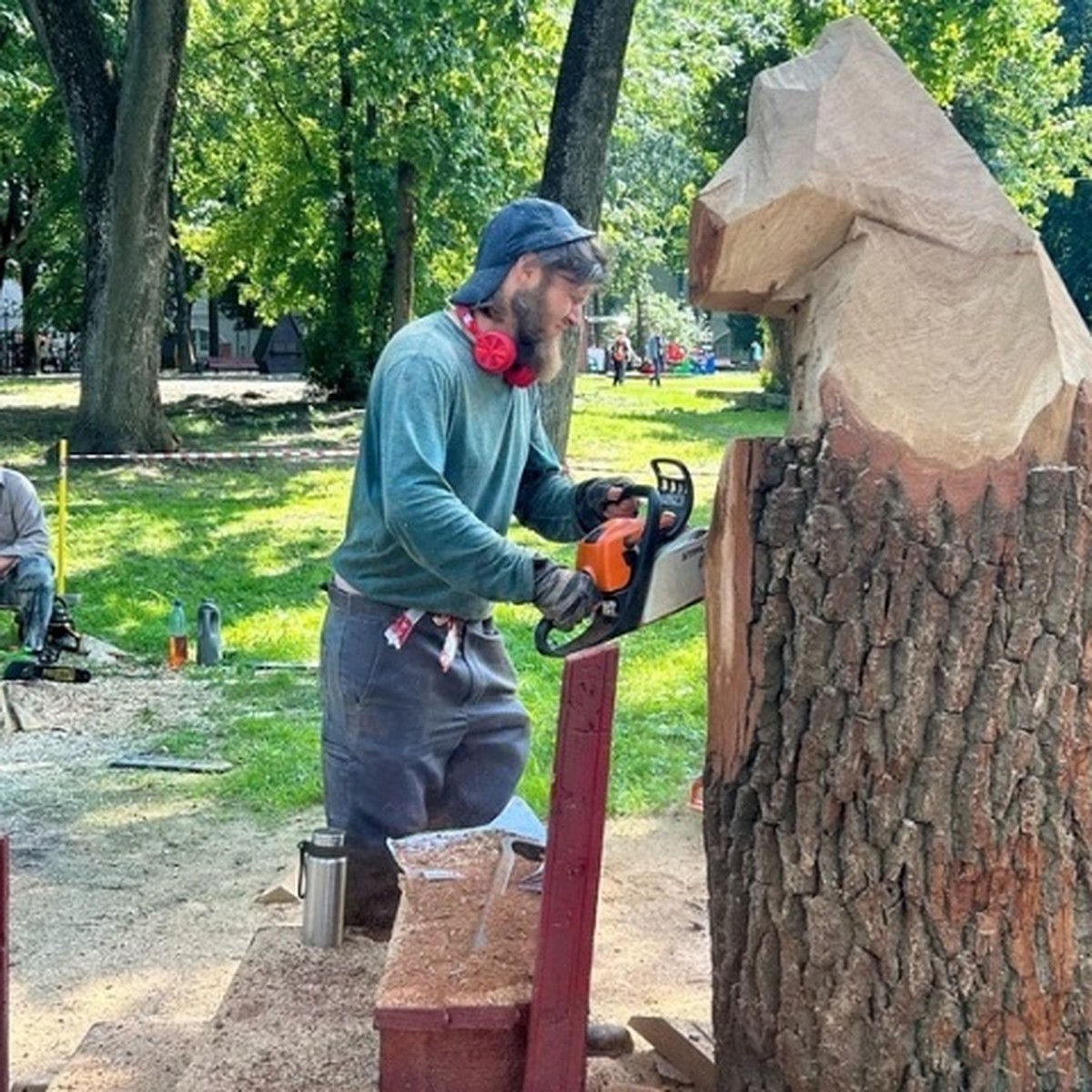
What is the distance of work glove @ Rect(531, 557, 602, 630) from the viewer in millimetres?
2629

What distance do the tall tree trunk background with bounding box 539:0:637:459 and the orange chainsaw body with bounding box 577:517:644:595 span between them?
7881mm

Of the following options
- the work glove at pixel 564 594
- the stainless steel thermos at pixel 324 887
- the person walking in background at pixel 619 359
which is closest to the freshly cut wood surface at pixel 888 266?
the work glove at pixel 564 594

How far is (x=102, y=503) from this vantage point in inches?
500

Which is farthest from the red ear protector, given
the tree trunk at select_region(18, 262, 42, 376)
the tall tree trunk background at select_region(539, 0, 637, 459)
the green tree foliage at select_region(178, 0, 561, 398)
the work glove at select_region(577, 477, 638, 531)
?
the tree trunk at select_region(18, 262, 42, 376)

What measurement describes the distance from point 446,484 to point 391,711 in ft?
1.88

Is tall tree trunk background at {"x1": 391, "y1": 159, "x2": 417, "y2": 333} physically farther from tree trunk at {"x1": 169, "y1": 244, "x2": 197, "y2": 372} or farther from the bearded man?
the bearded man

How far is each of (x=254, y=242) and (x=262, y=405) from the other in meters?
3.51

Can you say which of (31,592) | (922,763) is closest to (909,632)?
(922,763)

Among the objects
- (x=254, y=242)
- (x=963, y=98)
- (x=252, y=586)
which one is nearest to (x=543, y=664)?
(x=252, y=586)

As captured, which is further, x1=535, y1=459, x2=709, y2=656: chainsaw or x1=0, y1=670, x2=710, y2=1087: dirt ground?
x1=0, y1=670, x2=710, y2=1087: dirt ground

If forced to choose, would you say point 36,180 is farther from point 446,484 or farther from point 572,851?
point 572,851

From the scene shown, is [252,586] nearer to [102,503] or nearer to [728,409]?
[102,503]

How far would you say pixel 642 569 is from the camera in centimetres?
258

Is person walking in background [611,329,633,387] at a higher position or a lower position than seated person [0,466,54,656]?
higher
